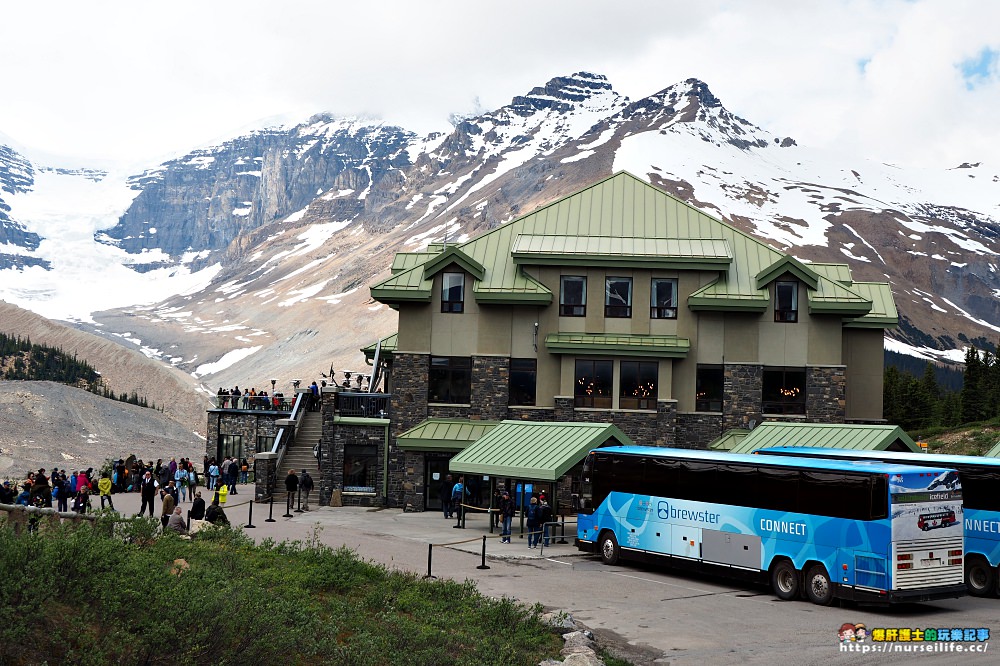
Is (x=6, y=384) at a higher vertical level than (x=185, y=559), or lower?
higher

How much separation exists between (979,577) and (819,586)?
4845 mm

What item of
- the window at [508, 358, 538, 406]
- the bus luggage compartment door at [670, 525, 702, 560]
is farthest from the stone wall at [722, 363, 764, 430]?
the bus luggage compartment door at [670, 525, 702, 560]

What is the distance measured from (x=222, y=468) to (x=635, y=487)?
30421mm

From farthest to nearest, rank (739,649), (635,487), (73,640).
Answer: (635,487) < (739,649) < (73,640)

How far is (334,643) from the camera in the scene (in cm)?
1548

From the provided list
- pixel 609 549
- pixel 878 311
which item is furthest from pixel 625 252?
pixel 609 549

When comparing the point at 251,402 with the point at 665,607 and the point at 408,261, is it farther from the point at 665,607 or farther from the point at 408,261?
the point at 665,607

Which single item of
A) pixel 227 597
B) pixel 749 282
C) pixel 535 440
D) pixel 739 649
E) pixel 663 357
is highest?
pixel 749 282

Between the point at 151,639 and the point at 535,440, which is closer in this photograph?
the point at 151,639

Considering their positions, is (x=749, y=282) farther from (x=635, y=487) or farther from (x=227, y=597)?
(x=227, y=597)

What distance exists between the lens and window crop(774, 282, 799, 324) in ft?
148

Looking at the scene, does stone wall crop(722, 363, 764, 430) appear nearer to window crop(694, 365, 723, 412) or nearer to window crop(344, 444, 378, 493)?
window crop(694, 365, 723, 412)

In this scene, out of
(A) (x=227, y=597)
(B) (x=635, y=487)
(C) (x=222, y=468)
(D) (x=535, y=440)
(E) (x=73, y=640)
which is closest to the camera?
(E) (x=73, y=640)

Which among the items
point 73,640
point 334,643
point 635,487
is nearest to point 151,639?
point 73,640
